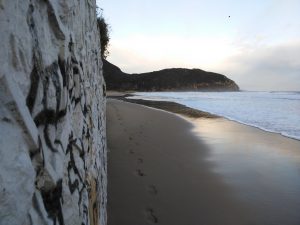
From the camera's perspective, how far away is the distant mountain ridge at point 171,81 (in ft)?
366

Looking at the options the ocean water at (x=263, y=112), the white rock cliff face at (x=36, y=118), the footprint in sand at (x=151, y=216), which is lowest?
the ocean water at (x=263, y=112)

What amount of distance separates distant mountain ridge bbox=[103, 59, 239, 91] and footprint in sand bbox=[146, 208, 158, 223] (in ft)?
338

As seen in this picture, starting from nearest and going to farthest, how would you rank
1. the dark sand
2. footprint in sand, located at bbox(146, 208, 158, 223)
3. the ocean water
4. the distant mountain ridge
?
footprint in sand, located at bbox(146, 208, 158, 223) → the dark sand → the ocean water → the distant mountain ridge

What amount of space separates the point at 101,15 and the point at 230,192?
Answer: 40.9ft

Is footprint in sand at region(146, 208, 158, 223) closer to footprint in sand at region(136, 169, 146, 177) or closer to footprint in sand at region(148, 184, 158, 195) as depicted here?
footprint in sand at region(148, 184, 158, 195)

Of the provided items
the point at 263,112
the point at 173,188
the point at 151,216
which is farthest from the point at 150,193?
the point at 263,112

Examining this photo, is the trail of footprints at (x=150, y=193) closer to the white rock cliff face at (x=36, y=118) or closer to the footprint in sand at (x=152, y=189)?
the footprint in sand at (x=152, y=189)

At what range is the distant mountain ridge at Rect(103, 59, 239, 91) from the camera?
11144 cm

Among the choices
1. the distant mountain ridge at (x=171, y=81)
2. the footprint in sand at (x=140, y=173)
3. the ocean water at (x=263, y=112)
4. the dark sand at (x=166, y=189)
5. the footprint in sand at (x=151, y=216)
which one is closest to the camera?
the footprint in sand at (x=151, y=216)

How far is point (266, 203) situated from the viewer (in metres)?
4.85

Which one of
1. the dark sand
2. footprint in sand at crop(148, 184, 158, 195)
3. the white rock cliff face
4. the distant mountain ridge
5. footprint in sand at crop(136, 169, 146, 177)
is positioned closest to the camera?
the white rock cliff face

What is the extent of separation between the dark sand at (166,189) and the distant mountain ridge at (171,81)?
99.8 m

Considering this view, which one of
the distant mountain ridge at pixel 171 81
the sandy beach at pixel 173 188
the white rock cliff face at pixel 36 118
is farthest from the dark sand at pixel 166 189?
the distant mountain ridge at pixel 171 81

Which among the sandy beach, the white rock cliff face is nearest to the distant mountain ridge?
the sandy beach
